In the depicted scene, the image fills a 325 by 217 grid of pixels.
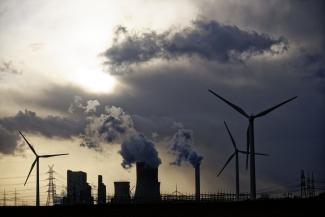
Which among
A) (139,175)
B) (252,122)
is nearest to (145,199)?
(139,175)

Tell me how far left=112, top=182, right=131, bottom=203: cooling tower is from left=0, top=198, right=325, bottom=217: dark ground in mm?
113315

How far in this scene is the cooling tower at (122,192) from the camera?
17782 centimetres

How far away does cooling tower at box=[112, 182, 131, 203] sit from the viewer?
17782 centimetres

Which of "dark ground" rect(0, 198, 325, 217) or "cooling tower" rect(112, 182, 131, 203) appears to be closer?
"dark ground" rect(0, 198, 325, 217)

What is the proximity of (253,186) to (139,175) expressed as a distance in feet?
306

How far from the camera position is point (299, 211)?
52.2 metres

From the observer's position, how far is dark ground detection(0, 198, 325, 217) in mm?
52478

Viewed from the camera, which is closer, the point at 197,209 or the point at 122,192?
the point at 197,209

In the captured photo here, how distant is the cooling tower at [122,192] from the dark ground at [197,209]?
113 m

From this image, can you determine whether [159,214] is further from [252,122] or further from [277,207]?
[252,122]

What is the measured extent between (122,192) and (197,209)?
5067 inches

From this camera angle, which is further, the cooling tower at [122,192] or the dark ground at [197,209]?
the cooling tower at [122,192]

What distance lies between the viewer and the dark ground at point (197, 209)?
5248 cm

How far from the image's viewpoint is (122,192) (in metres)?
183
